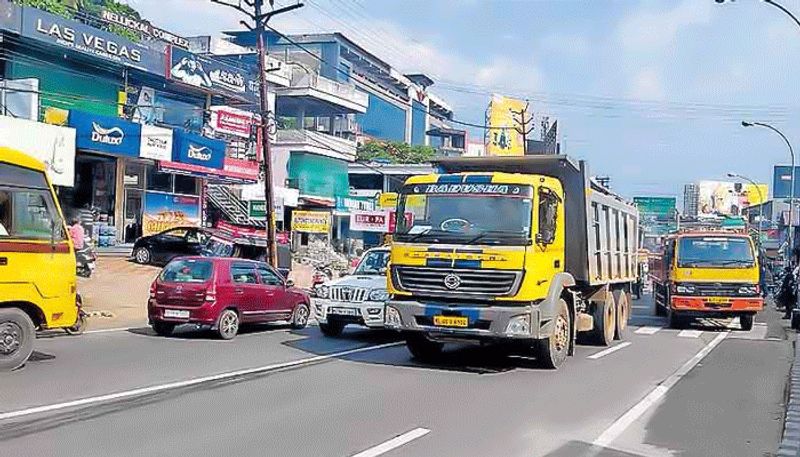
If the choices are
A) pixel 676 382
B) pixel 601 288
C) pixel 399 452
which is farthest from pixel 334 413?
pixel 601 288

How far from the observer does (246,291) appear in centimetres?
1728

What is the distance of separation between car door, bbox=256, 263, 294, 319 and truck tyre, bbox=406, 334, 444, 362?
4.84 m

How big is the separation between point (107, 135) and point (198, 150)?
490 centimetres

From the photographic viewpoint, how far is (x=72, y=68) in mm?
33281

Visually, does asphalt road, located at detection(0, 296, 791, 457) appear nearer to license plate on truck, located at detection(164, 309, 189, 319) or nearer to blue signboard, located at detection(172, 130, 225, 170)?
license plate on truck, located at detection(164, 309, 189, 319)

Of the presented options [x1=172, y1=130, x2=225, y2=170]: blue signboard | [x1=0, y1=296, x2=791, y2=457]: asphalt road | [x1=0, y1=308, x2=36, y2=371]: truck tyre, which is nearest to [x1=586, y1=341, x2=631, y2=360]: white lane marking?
[x1=0, y1=296, x2=791, y2=457]: asphalt road

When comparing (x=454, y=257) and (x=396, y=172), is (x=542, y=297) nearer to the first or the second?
(x=454, y=257)

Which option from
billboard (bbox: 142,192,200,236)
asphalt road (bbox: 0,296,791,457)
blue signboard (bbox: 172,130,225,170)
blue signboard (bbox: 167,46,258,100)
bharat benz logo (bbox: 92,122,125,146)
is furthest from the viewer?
blue signboard (bbox: 167,46,258,100)

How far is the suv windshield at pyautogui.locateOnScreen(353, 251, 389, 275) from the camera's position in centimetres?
1828

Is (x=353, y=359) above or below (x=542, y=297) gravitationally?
below

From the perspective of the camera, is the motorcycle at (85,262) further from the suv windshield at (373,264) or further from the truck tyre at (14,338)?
the truck tyre at (14,338)

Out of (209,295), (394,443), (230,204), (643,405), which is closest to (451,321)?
(643,405)

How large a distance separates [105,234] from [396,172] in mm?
34294

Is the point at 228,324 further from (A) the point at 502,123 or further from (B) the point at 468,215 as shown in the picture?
(A) the point at 502,123
